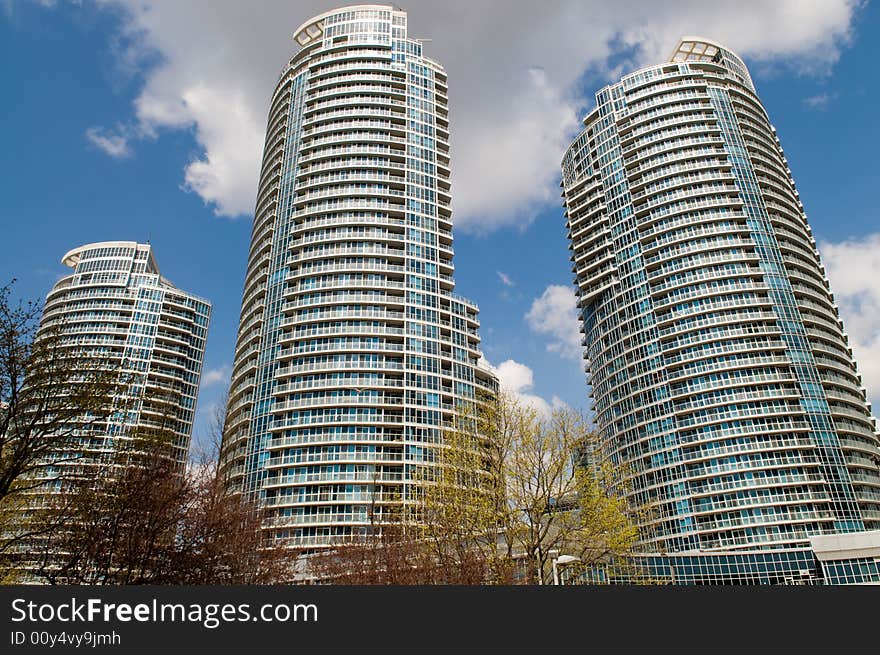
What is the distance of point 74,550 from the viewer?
90.5ft

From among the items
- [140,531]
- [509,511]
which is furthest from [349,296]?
[140,531]

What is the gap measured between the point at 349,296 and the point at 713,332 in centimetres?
6513

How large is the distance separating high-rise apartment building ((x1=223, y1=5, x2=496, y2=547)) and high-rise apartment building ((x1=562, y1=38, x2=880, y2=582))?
33.2 metres

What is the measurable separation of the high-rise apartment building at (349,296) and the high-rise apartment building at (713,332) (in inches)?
1307

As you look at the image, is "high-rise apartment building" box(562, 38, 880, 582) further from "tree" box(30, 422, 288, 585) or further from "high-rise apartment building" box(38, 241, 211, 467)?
"high-rise apartment building" box(38, 241, 211, 467)

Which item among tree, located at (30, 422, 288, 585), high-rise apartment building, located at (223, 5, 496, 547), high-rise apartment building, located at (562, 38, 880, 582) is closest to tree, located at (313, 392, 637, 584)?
tree, located at (30, 422, 288, 585)

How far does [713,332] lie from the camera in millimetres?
103625

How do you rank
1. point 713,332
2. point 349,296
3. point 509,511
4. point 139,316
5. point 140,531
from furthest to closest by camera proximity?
1. point 139,316
2. point 713,332
3. point 349,296
4. point 509,511
5. point 140,531

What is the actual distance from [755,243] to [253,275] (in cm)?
9488

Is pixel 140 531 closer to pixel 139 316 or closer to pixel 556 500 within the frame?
pixel 556 500

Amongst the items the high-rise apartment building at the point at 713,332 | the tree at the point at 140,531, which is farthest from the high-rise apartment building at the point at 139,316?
the tree at the point at 140,531

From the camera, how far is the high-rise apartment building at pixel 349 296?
8031 centimetres

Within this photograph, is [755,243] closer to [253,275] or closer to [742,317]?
[742,317]

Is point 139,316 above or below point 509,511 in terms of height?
above
